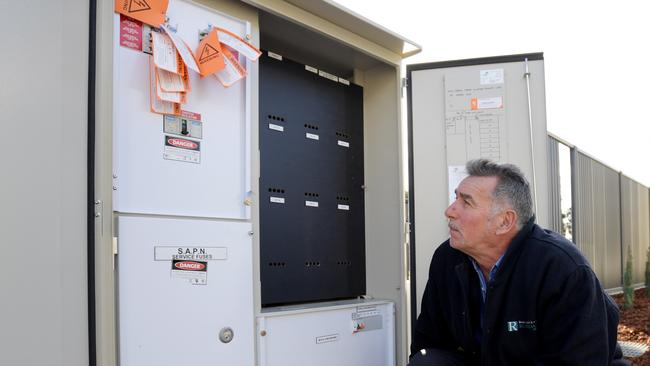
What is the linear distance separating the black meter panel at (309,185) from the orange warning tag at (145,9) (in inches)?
26.6

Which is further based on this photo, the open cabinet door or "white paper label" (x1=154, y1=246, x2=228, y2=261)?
the open cabinet door

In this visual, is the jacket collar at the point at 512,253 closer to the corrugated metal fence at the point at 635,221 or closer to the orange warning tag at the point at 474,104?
the orange warning tag at the point at 474,104

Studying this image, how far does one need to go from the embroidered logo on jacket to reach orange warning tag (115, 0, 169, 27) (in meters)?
1.67

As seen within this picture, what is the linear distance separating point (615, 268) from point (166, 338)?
8.05 metres

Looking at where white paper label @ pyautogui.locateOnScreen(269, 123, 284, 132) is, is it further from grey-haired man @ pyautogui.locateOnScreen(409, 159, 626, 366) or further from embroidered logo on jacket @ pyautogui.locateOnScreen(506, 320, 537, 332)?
embroidered logo on jacket @ pyautogui.locateOnScreen(506, 320, 537, 332)

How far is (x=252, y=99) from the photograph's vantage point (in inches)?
83.4

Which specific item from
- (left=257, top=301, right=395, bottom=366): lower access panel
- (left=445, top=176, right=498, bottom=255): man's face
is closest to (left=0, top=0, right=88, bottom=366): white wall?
(left=257, top=301, right=395, bottom=366): lower access panel

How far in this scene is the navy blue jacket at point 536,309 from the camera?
6.00 ft

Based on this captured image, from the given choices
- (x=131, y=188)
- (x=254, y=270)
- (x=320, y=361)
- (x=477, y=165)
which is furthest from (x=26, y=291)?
(x=477, y=165)

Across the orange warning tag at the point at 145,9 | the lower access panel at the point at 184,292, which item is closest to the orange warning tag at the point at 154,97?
the orange warning tag at the point at 145,9

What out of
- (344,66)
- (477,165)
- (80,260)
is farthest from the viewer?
(344,66)

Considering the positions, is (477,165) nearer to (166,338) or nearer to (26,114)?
(166,338)

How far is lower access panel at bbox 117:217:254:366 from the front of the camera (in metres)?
1.65

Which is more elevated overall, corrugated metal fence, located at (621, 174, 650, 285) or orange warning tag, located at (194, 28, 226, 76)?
orange warning tag, located at (194, 28, 226, 76)
